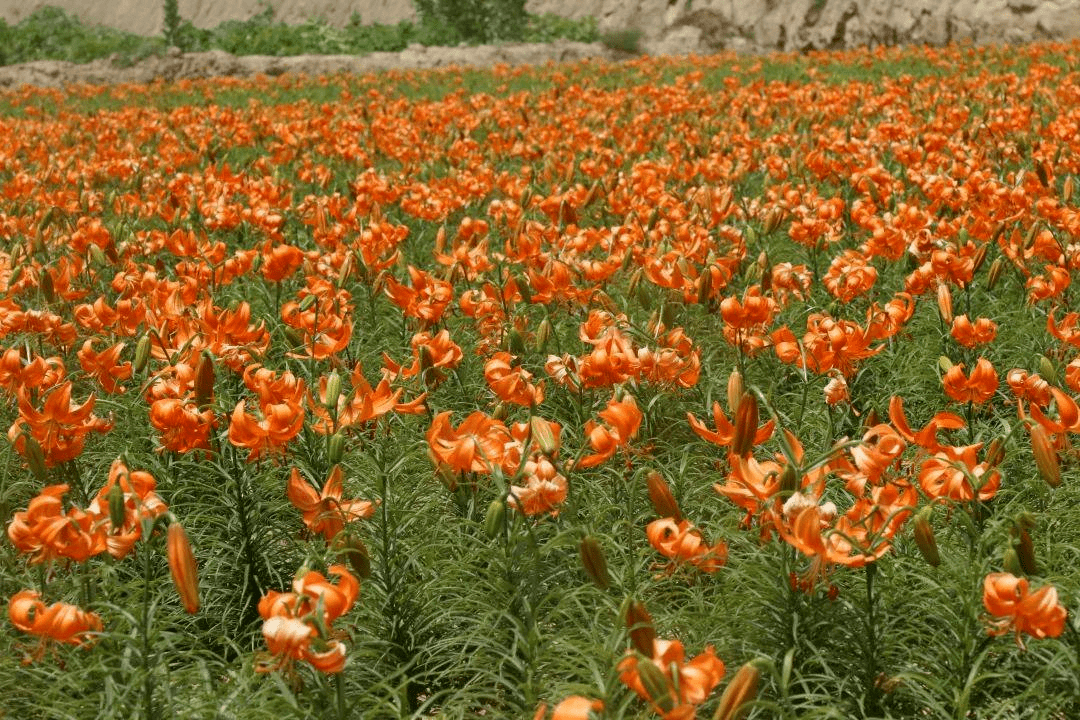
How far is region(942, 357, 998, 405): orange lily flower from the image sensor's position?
8.41 ft

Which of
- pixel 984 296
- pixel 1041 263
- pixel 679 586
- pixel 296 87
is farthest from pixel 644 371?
pixel 296 87

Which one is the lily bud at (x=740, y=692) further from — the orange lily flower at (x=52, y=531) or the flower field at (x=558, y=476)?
the orange lily flower at (x=52, y=531)

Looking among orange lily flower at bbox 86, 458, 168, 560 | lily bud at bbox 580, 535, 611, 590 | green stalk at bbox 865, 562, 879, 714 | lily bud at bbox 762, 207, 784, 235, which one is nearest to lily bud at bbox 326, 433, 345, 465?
orange lily flower at bbox 86, 458, 168, 560

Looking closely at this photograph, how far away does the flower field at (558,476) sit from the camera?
202cm

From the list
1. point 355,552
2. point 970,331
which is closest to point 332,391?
point 355,552

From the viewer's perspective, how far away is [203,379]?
266cm

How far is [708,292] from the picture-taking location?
3689 millimetres

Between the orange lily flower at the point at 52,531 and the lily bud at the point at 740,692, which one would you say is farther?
the orange lily flower at the point at 52,531

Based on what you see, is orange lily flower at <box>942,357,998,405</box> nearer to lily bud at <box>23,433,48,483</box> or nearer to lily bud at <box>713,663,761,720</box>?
lily bud at <box>713,663,761,720</box>

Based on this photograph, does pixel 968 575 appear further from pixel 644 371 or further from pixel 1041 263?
pixel 1041 263

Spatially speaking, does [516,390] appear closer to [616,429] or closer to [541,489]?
[616,429]

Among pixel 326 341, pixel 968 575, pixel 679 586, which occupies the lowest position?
pixel 679 586

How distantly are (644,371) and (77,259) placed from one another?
3.14m

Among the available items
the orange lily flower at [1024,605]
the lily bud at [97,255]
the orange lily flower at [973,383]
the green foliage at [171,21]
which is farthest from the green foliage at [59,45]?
the orange lily flower at [1024,605]
